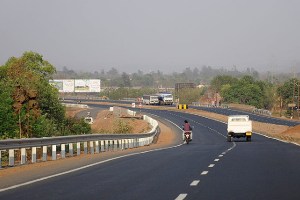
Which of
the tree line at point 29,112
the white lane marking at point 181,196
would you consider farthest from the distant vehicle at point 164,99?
the white lane marking at point 181,196

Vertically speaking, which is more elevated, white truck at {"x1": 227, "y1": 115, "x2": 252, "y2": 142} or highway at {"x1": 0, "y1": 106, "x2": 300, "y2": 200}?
highway at {"x1": 0, "y1": 106, "x2": 300, "y2": 200}

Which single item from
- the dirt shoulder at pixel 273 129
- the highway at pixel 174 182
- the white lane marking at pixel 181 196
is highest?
the white lane marking at pixel 181 196

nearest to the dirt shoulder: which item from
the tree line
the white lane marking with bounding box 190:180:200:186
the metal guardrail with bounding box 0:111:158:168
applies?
the metal guardrail with bounding box 0:111:158:168

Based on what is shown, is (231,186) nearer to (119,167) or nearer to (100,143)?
(119,167)

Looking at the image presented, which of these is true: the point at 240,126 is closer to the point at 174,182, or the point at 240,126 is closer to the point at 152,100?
the point at 174,182

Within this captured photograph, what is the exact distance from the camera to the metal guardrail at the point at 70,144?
77.6ft

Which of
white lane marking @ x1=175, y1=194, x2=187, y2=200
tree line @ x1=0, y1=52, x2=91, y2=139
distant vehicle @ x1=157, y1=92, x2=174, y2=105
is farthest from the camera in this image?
distant vehicle @ x1=157, y1=92, x2=174, y2=105

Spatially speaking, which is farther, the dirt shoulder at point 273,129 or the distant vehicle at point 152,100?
the distant vehicle at point 152,100

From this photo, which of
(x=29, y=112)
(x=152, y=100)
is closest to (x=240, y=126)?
(x=29, y=112)

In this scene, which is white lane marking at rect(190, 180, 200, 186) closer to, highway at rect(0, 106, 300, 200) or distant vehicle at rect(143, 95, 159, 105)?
highway at rect(0, 106, 300, 200)

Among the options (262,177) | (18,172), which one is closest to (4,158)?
(18,172)

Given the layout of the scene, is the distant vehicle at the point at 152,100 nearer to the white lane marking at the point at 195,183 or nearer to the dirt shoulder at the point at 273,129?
the dirt shoulder at the point at 273,129

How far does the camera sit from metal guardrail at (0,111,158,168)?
2364 cm

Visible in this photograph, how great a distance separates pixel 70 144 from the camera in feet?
101
